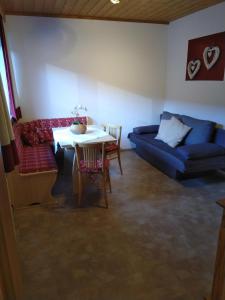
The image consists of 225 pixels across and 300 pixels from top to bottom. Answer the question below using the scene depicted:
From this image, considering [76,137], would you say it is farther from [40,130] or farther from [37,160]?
[40,130]

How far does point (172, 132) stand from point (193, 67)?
4.00 ft

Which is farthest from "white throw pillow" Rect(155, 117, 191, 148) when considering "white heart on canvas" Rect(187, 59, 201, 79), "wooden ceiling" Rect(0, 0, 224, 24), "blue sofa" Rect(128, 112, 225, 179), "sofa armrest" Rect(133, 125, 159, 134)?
"wooden ceiling" Rect(0, 0, 224, 24)

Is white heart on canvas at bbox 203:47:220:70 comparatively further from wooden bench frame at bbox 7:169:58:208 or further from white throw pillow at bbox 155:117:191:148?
wooden bench frame at bbox 7:169:58:208

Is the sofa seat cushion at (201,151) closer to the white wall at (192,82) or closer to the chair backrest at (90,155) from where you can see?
the white wall at (192,82)

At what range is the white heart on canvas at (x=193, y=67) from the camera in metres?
4.02

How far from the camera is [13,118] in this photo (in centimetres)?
344

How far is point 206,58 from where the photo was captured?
382 cm

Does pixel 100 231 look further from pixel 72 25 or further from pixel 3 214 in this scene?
pixel 72 25

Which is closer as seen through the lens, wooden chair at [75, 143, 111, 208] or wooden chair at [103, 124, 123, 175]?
wooden chair at [75, 143, 111, 208]

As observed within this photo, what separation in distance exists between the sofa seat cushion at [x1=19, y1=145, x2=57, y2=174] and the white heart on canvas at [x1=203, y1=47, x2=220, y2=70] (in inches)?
111

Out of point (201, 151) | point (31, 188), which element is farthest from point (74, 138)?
point (201, 151)

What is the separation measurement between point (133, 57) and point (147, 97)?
2.77 ft

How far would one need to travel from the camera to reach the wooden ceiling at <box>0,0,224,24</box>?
3375 mm

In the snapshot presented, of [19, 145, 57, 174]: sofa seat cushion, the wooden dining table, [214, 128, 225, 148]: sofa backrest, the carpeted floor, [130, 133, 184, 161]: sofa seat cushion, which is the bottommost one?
the carpeted floor
